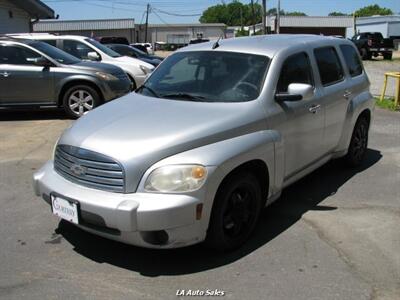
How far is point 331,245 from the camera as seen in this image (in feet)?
14.5

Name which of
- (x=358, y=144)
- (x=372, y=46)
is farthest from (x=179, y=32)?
(x=358, y=144)

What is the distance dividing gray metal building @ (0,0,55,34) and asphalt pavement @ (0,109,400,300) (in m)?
16.4

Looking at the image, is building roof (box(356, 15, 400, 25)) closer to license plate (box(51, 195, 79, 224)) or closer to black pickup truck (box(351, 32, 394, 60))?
black pickup truck (box(351, 32, 394, 60))

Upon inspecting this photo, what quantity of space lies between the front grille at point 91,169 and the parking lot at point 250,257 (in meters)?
0.68

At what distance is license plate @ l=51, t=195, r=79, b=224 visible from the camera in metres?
3.90

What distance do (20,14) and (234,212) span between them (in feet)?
68.6

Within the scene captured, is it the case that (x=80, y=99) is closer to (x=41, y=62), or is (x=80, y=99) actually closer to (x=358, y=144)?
(x=41, y=62)

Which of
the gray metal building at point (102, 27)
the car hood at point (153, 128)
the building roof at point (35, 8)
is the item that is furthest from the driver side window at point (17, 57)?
the gray metal building at point (102, 27)

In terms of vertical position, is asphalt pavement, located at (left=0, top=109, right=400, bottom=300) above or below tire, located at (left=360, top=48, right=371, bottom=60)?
below

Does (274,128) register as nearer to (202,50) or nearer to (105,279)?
(202,50)

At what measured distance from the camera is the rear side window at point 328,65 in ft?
18.7

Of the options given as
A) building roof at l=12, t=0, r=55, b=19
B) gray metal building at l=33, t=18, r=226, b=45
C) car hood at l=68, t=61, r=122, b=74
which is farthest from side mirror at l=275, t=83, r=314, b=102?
gray metal building at l=33, t=18, r=226, b=45

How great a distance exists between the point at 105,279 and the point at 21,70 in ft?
24.1

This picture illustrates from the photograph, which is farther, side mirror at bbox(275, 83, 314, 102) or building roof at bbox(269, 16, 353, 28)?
building roof at bbox(269, 16, 353, 28)
